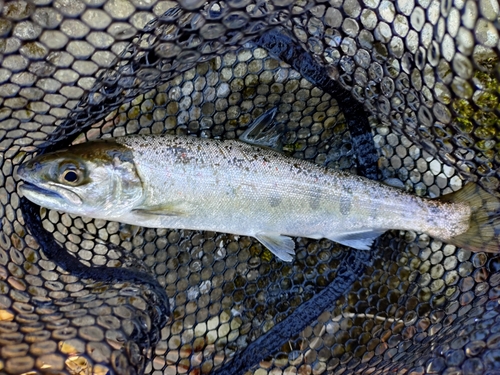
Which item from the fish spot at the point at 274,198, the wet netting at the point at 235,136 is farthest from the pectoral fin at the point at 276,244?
the wet netting at the point at 235,136

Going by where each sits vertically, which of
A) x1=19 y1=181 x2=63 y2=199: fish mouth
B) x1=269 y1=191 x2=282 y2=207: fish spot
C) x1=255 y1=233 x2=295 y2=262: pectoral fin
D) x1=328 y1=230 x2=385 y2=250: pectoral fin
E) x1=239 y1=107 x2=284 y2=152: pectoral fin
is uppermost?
x1=19 y1=181 x2=63 y2=199: fish mouth

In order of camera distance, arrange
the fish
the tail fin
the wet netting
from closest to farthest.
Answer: the wet netting, the fish, the tail fin

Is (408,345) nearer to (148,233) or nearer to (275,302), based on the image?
(275,302)

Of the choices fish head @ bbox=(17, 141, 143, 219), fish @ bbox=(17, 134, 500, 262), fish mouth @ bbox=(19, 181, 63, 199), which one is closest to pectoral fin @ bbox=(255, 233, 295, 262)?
fish @ bbox=(17, 134, 500, 262)

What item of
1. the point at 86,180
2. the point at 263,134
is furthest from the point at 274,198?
the point at 86,180

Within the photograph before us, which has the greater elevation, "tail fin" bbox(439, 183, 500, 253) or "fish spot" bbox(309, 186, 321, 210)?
"fish spot" bbox(309, 186, 321, 210)

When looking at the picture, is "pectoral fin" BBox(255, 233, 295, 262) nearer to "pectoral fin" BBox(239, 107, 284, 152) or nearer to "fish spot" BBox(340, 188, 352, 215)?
"fish spot" BBox(340, 188, 352, 215)

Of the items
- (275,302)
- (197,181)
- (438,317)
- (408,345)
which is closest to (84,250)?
(197,181)

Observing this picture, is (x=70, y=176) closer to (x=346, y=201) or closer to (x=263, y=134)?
(x=263, y=134)
